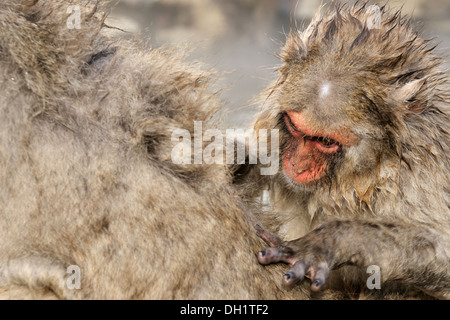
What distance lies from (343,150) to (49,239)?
5.48ft

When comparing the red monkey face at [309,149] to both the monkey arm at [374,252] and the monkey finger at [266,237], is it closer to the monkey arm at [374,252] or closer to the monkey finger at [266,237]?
the monkey arm at [374,252]

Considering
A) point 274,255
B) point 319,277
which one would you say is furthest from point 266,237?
point 319,277

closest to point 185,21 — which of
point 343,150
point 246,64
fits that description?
point 246,64

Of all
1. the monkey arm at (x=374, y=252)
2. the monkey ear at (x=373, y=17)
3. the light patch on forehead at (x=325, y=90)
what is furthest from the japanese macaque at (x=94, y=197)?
the monkey ear at (x=373, y=17)

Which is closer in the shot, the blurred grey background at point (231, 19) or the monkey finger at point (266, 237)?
the monkey finger at point (266, 237)

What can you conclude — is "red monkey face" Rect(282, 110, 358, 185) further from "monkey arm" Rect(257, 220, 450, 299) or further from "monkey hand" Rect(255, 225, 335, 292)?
"monkey hand" Rect(255, 225, 335, 292)

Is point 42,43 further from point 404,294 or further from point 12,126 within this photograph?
point 404,294

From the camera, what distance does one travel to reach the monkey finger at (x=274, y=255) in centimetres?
218

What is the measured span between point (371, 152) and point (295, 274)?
1.10 m

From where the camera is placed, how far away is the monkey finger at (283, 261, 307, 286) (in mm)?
2164

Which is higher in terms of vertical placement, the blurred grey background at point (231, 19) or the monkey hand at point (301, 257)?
the blurred grey background at point (231, 19)

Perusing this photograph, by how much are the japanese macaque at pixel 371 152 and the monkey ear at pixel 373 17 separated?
2cm

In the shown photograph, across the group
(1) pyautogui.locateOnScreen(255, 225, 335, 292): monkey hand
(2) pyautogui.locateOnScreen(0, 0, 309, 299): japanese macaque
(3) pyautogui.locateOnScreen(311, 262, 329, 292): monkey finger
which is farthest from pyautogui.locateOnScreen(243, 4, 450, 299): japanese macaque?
(2) pyautogui.locateOnScreen(0, 0, 309, 299): japanese macaque

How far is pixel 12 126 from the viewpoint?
2061mm
